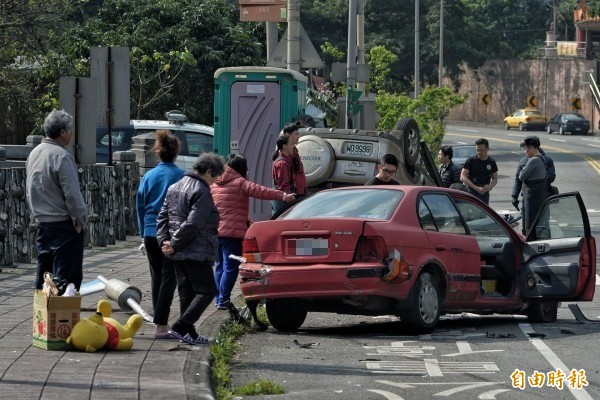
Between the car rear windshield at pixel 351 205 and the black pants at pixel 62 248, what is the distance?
223 centimetres

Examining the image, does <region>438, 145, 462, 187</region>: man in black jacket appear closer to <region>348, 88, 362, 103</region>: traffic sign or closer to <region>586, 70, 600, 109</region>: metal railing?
<region>348, 88, 362, 103</region>: traffic sign

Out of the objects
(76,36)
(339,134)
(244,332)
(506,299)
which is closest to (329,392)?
(244,332)

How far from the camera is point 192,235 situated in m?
10.7

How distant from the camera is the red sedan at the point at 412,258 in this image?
38.8 ft

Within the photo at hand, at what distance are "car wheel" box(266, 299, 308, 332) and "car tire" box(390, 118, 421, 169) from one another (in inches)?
284

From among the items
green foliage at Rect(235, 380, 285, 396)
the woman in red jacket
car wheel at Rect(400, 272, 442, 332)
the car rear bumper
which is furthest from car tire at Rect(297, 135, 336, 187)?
green foliage at Rect(235, 380, 285, 396)

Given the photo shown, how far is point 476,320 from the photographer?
45.1ft

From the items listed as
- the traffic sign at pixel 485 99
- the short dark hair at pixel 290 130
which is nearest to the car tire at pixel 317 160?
the short dark hair at pixel 290 130

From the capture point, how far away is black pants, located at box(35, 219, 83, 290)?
36.0 feet

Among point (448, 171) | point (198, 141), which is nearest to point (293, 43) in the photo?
point (198, 141)

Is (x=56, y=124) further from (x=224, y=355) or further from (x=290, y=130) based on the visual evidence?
(x=290, y=130)

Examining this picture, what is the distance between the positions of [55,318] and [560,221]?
542 centimetres

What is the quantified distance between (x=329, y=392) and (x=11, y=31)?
2082cm

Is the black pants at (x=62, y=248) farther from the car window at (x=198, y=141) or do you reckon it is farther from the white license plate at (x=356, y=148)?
the car window at (x=198, y=141)
